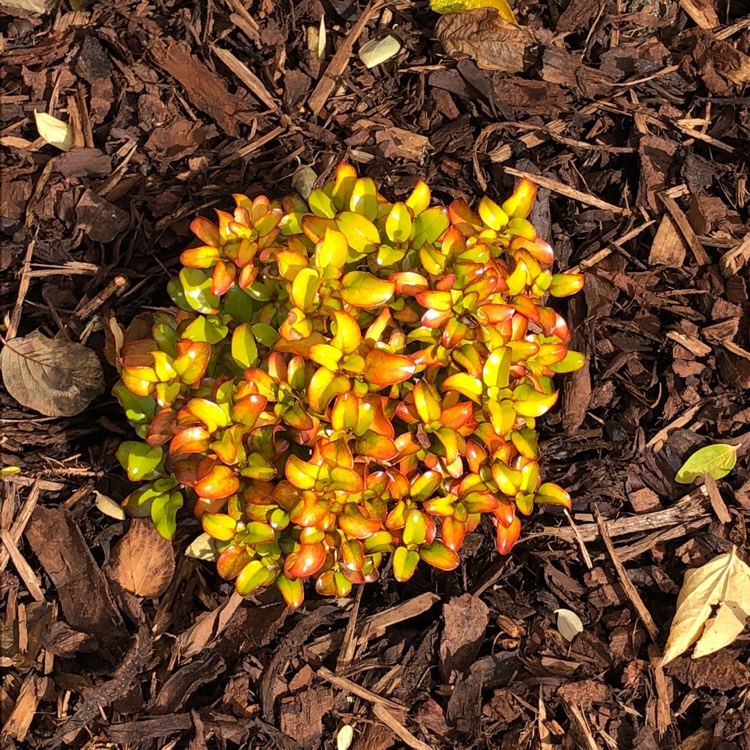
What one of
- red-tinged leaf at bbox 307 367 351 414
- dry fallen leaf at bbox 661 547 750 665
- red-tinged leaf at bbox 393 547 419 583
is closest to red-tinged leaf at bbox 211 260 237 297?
red-tinged leaf at bbox 307 367 351 414

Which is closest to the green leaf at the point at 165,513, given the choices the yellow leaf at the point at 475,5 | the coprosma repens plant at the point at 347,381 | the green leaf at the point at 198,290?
the coprosma repens plant at the point at 347,381

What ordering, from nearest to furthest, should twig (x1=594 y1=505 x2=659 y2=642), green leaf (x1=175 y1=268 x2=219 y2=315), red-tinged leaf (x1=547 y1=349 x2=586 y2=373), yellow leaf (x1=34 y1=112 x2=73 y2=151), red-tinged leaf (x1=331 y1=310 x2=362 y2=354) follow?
red-tinged leaf (x1=331 y1=310 x2=362 y2=354), green leaf (x1=175 y1=268 x2=219 y2=315), red-tinged leaf (x1=547 y1=349 x2=586 y2=373), twig (x1=594 y1=505 x2=659 y2=642), yellow leaf (x1=34 y1=112 x2=73 y2=151)

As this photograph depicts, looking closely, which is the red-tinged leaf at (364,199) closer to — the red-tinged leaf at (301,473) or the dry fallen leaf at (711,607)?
the red-tinged leaf at (301,473)

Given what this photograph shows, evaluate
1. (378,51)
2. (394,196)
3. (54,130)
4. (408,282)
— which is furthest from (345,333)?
(54,130)

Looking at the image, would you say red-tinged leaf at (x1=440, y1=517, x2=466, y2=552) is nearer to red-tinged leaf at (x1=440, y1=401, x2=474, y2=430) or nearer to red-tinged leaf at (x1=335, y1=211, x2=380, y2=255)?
red-tinged leaf at (x1=440, y1=401, x2=474, y2=430)

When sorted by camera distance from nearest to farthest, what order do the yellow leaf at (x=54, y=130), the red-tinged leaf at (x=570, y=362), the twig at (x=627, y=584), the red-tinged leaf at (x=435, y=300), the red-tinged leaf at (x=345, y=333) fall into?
the red-tinged leaf at (x=345, y=333) → the red-tinged leaf at (x=435, y=300) → the red-tinged leaf at (x=570, y=362) → the twig at (x=627, y=584) → the yellow leaf at (x=54, y=130)

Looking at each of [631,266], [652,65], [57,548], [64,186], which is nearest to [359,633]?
[57,548]
